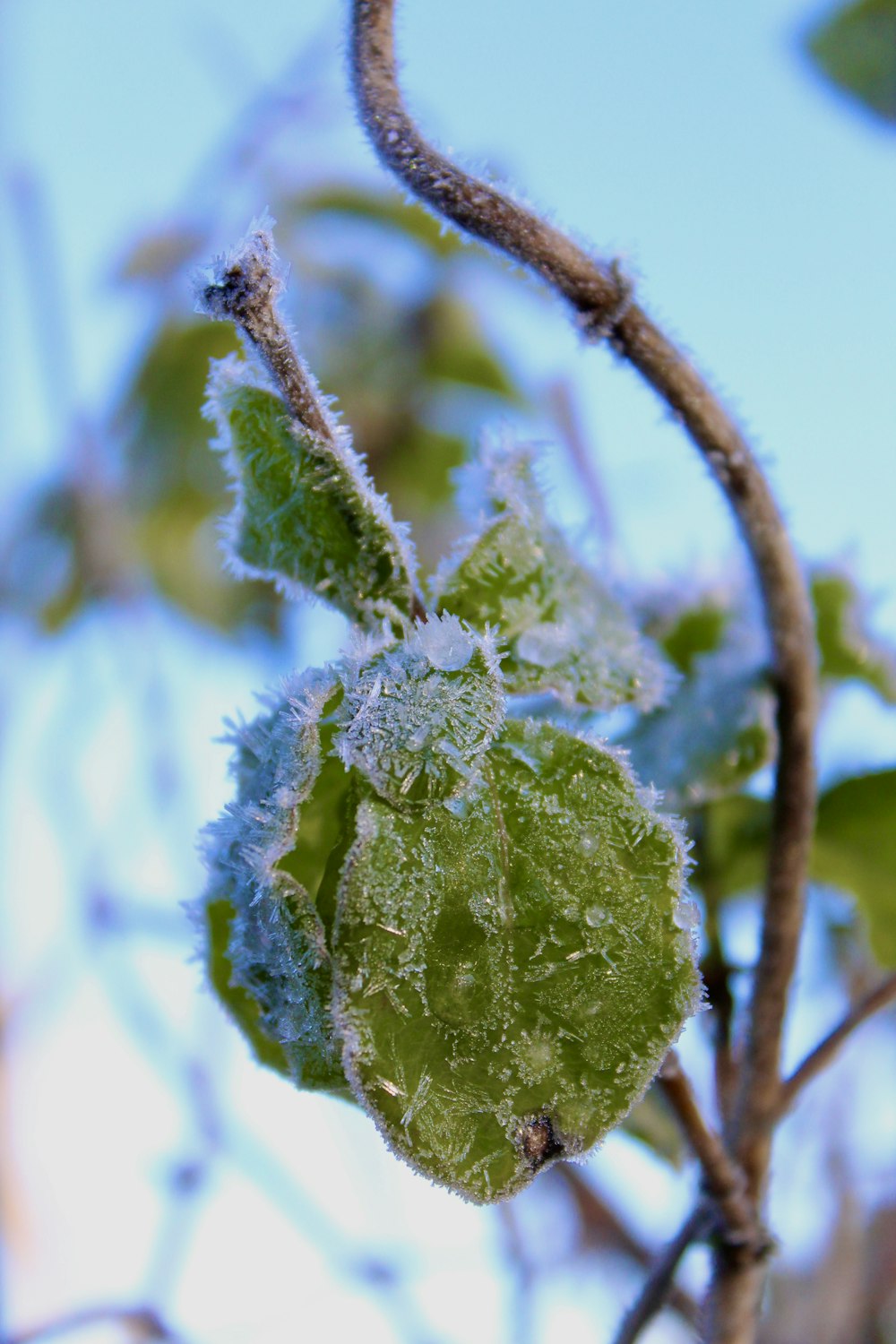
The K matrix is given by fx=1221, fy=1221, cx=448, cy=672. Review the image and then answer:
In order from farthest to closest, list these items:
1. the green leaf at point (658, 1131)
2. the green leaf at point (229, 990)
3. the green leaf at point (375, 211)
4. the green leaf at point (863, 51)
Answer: the green leaf at point (375, 211) → the green leaf at point (863, 51) → the green leaf at point (658, 1131) → the green leaf at point (229, 990)

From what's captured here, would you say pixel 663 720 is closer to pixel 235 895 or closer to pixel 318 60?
pixel 235 895

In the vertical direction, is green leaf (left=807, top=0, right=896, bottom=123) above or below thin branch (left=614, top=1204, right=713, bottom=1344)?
above

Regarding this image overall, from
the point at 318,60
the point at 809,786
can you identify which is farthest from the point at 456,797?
the point at 318,60

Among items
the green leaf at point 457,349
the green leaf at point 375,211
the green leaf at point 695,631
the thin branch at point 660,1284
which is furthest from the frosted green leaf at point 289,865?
the green leaf at point 457,349

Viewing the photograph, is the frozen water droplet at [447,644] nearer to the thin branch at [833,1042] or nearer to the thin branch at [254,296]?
the thin branch at [254,296]

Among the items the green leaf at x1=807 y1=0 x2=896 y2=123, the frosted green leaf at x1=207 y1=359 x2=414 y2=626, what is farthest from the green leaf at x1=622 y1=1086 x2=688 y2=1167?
the green leaf at x1=807 y1=0 x2=896 y2=123

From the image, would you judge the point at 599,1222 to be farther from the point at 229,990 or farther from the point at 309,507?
the point at 309,507

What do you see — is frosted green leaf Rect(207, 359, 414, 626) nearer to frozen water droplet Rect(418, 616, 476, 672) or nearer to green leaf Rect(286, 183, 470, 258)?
frozen water droplet Rect(418, 616, 476, 672)

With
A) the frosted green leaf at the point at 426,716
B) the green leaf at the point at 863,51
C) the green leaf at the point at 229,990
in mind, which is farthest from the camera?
the green leaf at the point at 863,51
